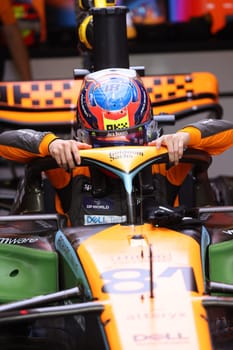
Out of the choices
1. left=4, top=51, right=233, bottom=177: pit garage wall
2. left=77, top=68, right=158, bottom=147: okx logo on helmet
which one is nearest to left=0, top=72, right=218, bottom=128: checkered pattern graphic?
left=77, top=68, right=158, bottom=147: okx logo on helmet

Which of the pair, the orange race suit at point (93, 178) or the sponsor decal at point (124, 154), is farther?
the orange race suit at point (93, 178)

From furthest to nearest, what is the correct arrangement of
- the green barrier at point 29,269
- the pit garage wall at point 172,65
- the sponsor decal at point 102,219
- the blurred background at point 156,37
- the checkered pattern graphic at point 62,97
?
the pit garage wall at point 172,65 → the blurred background at point 156,37 → the checkered pattern graphic at point 62,97 → the sponsor decal at point 102,219 → the green barrier at point 29,269

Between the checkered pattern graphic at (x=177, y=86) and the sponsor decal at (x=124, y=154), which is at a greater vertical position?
the checkered pattern graphic at (x=177, y=86)

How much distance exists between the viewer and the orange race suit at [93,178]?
3.80 meters

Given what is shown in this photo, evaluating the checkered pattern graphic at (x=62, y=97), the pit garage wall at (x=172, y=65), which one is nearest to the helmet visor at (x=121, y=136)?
the checkered pattern graphic at (x=62, y=97)

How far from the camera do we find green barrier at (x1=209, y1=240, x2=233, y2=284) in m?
3.36

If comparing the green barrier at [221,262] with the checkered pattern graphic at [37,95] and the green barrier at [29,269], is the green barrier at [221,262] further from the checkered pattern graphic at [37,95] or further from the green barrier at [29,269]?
the checkered pattern graphic at [37,95]

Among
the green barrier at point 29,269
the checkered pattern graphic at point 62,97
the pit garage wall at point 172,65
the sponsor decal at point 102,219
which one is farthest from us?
the pit garage wall at point 172,65

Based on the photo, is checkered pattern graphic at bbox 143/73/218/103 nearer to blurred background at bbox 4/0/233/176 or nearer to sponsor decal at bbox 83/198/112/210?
sponsor decal at bbox 83/198/112/210

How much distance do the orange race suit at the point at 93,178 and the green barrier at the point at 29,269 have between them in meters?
0.43

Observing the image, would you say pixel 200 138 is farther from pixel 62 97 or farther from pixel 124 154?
pixel 62 97

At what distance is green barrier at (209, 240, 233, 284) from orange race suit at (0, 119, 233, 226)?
0.47m

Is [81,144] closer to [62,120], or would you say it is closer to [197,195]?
[197,195]

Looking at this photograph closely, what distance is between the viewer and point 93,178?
3.80m
